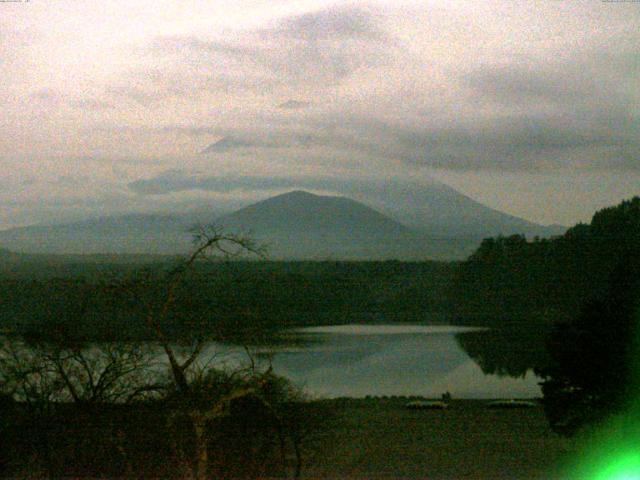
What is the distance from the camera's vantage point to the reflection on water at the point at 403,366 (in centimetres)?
1061

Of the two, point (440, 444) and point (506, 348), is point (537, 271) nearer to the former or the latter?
point (506, 348)

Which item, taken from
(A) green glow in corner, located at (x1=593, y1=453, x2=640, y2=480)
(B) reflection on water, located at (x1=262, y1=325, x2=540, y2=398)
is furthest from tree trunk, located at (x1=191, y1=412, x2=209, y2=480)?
(B) reflection on water, located at (x1=262, y1=325, x2=540, y2=398)

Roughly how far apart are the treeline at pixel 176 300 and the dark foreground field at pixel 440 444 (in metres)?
1.56

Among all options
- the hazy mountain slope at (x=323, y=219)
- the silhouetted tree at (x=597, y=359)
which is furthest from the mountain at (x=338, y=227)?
the silhouetted tree at (x=597, y=359)

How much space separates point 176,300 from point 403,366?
8896mm

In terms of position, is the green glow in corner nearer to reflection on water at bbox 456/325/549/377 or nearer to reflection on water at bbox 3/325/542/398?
reflection on water at bbox 3/325/542/398

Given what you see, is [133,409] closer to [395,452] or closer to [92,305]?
[92,305]

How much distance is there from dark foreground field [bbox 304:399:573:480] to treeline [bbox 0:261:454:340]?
1.56m

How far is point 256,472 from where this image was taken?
232 inches

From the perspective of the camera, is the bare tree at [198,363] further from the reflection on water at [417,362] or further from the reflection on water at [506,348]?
the reflection on water at [506,348]

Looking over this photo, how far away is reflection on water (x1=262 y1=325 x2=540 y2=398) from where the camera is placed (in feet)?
34.8

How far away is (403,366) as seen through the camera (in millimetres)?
13219

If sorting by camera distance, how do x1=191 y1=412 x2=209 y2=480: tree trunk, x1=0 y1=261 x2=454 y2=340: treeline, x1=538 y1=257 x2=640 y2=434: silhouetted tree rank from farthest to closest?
x1=538 y1=257 x2=640 y2=434: silhouetted tree < x1=0 y1=261 x2=454 y2=340: treeline < x1=191 y1=412 x2=209 y2=480: tree trunk

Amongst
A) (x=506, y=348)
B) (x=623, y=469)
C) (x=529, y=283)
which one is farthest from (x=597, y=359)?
(x=529, y=283)
